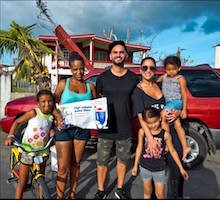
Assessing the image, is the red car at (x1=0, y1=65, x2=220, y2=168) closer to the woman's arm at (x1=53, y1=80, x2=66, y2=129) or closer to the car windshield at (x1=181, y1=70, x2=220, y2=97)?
the car windshield at (x1=181, y1=70, x2=220, y2=97)

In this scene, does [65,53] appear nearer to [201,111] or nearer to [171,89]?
[201,111]

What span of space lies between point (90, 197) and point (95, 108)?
4.52ft

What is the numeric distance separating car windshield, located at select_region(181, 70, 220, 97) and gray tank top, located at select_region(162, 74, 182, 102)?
207cm

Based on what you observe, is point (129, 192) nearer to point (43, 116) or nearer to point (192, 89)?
point (43, 116)

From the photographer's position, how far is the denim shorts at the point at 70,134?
2.93m

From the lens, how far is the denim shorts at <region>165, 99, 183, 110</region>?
3.10 meters

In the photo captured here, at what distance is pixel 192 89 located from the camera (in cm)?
525

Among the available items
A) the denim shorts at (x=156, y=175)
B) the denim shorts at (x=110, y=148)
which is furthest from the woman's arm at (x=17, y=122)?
the denim shorts at (x=156, y=175)

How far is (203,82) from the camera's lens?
17.5 feet

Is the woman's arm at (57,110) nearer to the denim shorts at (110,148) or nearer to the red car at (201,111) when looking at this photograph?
the denim shorts at (110,148)

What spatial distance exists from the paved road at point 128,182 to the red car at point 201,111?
0.35 meters

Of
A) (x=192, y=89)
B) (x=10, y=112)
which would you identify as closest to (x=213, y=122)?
(x=192, y=89)

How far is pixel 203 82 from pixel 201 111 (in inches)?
Result: 27.1

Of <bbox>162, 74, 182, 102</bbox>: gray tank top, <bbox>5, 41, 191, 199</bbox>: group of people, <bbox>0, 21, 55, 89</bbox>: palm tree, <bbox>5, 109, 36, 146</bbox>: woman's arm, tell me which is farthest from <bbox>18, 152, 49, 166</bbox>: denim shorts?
<bbox>0, 21, 55, 89</bbox>: palm tree
